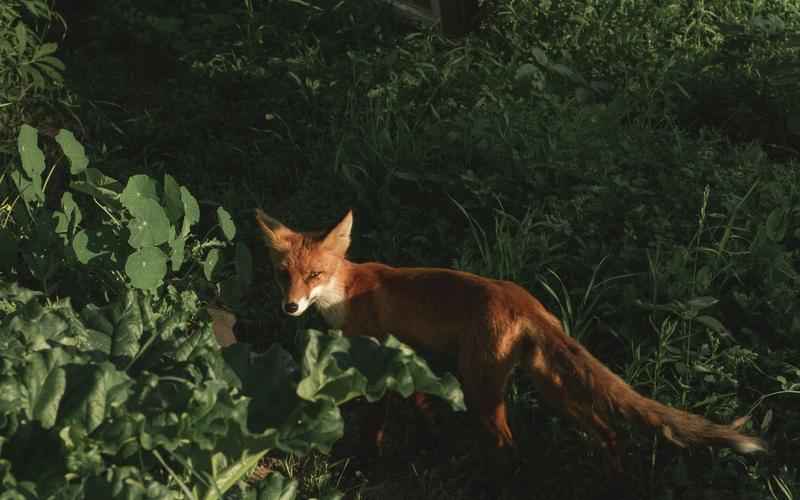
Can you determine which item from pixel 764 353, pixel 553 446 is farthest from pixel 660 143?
pixel 553 446

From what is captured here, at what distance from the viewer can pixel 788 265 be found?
494 cm

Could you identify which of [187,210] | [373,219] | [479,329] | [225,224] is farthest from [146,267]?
[479,329]

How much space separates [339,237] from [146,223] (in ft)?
2.82

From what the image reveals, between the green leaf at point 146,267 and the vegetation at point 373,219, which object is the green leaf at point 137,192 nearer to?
the vegetation at point 373,219

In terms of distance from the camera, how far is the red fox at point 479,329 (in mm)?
4062

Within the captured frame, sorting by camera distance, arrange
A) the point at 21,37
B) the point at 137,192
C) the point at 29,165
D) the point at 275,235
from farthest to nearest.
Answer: the point at 21,37 < the point at 29,165 < the point at 137,192 < the point at 275,235

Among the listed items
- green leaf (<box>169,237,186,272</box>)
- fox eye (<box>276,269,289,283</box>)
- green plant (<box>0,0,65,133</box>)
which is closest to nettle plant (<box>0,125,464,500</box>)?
fox eye (<box>276,269,289,283</box>)

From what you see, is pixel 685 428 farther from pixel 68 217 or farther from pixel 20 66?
pixel 20 66

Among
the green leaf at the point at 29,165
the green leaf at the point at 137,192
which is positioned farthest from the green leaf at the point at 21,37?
the green leaf at the point at 137,192

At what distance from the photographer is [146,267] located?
487cm

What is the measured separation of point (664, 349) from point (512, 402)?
0.69m

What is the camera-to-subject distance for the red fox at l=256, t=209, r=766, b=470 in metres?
4.06

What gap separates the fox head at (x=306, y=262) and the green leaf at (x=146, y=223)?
44cm

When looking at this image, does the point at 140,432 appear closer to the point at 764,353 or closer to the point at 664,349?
the point at 664,349
